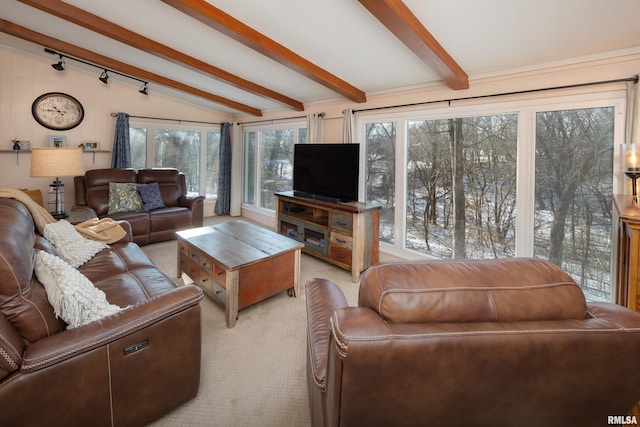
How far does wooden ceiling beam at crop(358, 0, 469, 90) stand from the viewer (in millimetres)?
2016

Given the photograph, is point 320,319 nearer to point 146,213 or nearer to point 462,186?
point 462,186

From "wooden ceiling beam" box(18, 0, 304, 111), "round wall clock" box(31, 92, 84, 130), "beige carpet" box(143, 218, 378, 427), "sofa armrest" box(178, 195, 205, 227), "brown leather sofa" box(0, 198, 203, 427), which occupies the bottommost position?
"beige carpet" box(143, 218, 378, 427)

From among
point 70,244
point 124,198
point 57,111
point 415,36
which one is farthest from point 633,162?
point 57,111

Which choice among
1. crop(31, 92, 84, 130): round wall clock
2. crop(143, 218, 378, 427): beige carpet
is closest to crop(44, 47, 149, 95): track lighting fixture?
crop(31, 92, 84, 130): round wall clock

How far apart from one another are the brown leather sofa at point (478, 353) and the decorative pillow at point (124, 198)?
14.6ft

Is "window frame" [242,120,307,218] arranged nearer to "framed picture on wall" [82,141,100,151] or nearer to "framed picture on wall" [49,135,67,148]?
"framed picture on wall" [82,141,100,151]

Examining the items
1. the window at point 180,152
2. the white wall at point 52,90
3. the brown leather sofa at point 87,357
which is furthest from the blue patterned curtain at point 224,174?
the brown leather sofa at point 87,357

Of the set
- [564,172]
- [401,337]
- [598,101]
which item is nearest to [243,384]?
[401,337]

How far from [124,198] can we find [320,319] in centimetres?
416

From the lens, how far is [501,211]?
10.0 feet

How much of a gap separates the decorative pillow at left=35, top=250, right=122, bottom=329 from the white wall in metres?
4.36

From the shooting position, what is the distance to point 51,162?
3.37 m

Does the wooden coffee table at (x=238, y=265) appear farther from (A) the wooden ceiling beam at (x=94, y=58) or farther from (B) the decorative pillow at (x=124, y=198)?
(A) the wooden ceiling beam at (x=94, y=58)

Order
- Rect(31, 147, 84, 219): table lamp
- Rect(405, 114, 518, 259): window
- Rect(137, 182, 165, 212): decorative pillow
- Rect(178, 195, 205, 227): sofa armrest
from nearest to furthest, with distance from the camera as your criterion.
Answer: Rect(405, 114, 518, 259): window, Rect(31, 147, 84, 219): table lamp, Rect(137, 182, 165, 212): decorative pillow, Rect(178, 195, 205, 227): sofa armrest
